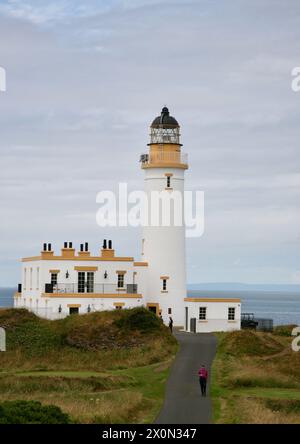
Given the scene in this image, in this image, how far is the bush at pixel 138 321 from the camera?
5197 cm

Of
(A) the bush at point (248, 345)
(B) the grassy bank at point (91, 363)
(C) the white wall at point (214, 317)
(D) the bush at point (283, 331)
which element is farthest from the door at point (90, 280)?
(D) the bush at point (283, 331)

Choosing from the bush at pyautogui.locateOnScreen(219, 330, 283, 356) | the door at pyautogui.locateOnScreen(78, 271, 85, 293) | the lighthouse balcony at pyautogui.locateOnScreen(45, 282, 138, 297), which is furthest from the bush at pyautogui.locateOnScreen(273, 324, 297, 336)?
the door at pyautogui.locateOnScreen(78, 271, 85, 293)

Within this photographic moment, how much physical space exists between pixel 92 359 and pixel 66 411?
15632 mm

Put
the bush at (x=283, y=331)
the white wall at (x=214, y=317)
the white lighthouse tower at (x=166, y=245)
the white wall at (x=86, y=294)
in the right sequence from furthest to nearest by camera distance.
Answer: the bush at (x=283, y=331), the white lighthouse tower at (x=166, y=245), the white wall at (x=214, y=317), the white wall at (x=86, y=294)

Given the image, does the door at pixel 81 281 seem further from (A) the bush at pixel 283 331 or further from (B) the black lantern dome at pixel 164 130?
(A) the bush at pixel 283 331

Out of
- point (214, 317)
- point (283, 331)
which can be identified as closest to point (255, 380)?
point (214, 317)

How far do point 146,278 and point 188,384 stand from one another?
2021 centimetres

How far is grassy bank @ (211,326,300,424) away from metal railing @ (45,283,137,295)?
6107 mm

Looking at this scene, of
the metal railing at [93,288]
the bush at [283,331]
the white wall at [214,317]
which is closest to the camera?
the metal railing at [93,288]

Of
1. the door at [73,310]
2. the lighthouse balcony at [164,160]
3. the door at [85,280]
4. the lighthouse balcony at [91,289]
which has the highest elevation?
the lighthouse balcony at [164,160]

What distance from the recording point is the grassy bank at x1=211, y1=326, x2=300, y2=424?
1300 inches

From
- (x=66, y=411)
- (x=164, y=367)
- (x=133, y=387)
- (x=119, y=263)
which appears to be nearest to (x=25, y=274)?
(x=119, y=263)

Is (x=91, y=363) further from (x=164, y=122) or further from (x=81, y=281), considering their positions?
(x=164, y=122)
